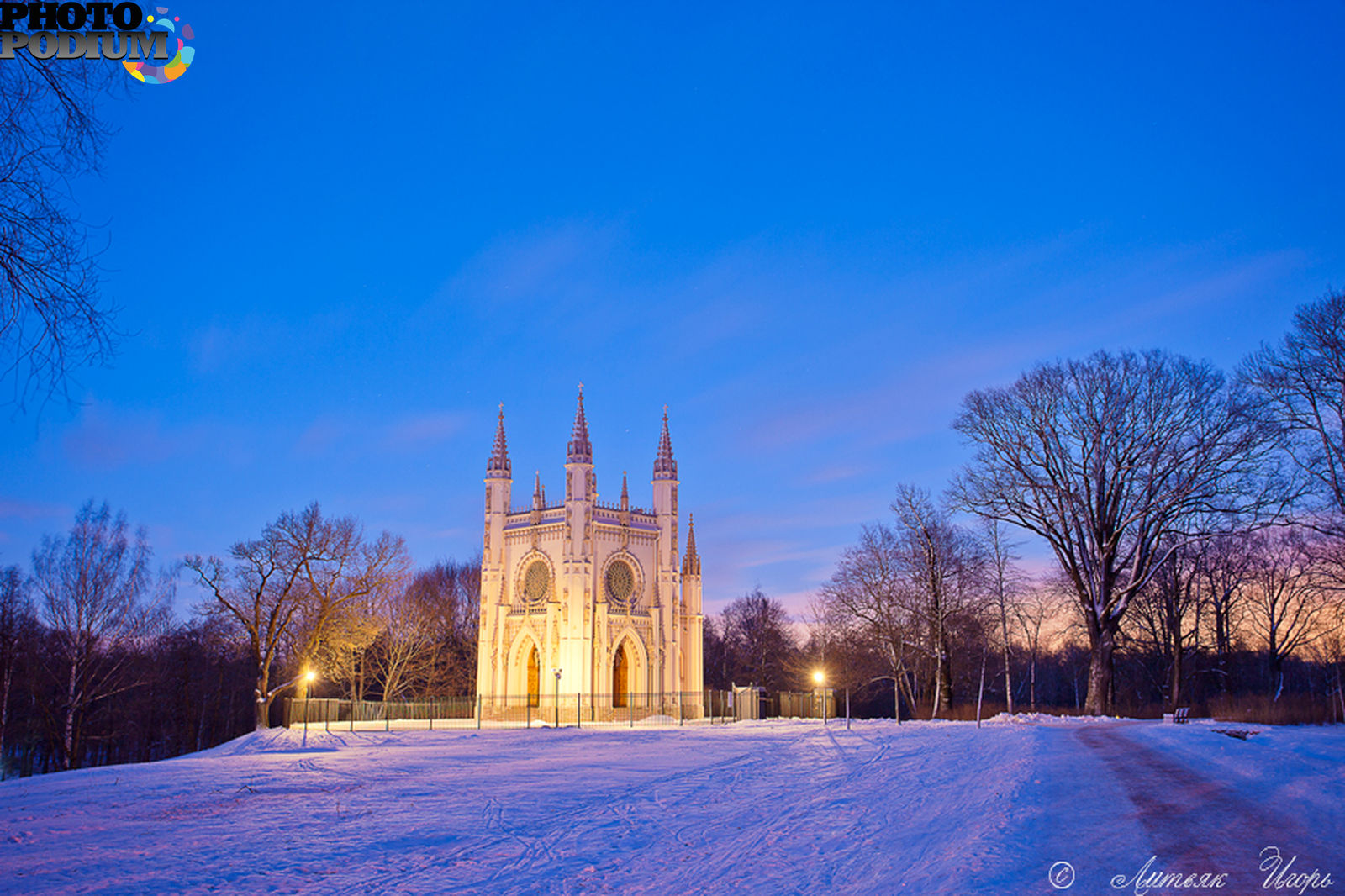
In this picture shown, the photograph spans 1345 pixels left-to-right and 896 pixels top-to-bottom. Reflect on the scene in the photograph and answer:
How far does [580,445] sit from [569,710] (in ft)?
53.7

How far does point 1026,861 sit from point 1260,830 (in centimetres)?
259

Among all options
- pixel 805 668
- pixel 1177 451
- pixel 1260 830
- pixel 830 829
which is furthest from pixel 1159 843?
pixel 805 668

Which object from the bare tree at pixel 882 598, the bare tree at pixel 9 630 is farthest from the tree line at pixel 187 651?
the bare tree at pixel 882 598

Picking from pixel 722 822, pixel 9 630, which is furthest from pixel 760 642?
pixel 722 822

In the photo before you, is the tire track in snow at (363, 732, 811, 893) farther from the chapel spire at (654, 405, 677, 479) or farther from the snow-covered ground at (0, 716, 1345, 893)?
the chapel spire at (654, 405, 677, 479)

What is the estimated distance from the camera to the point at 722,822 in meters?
11.8

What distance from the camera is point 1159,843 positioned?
318 inches

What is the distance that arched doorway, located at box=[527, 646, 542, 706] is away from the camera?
54062 millimetres

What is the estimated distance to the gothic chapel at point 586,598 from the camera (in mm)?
53531

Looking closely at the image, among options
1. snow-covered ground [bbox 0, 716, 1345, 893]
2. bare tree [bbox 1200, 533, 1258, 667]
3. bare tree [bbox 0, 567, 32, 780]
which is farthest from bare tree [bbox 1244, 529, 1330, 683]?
bare tree [bbox 0, 567, 32, 780]

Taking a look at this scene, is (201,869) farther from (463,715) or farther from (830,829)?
(463,715)

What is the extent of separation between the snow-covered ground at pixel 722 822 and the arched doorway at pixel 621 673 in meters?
35.8

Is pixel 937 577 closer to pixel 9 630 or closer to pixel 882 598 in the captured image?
A: pixel 882 598

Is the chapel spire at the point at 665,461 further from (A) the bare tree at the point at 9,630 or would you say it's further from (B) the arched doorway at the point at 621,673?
(A) the bare tree at the point at 9,630
